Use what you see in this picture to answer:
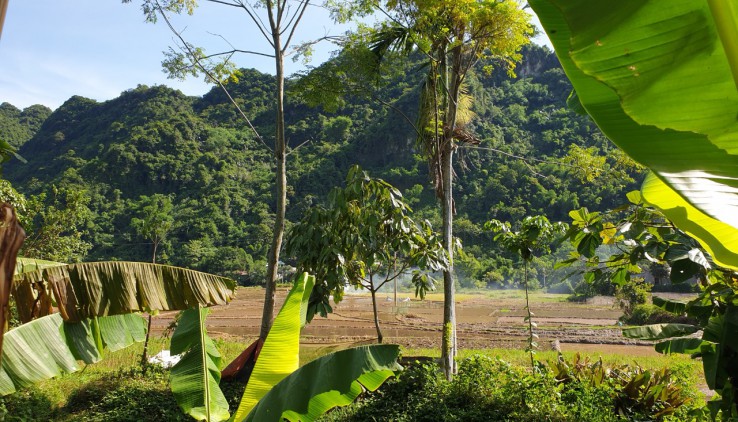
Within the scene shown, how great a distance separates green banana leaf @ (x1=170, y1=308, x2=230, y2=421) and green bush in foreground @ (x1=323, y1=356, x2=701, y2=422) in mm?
2312

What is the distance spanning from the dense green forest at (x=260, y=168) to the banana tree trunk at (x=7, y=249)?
104ft

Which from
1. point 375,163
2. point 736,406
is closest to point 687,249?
point 736,406

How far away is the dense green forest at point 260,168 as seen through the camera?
36094 mm

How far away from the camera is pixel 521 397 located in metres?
4.80

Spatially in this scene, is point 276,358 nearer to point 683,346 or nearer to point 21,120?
point 683,346

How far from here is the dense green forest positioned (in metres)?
36.1

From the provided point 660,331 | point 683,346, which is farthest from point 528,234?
point 683,346

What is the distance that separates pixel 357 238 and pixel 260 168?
138 feet

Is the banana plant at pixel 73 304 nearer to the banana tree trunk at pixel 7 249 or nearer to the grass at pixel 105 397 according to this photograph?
the banana tree trunk at pixel 7 249

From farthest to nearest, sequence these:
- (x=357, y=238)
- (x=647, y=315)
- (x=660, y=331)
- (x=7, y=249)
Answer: (x=647, y=315), (x=357, y=238), (x=660, y=331), (x=7, y=249)

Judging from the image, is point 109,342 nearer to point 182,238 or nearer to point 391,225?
point 391,225

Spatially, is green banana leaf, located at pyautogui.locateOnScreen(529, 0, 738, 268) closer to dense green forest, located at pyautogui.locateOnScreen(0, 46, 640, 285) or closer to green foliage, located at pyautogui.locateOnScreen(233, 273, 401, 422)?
green foliage, located at pyautogui.locateOnScreen(233, 273, 401, 422)

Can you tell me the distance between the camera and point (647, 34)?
1002mm

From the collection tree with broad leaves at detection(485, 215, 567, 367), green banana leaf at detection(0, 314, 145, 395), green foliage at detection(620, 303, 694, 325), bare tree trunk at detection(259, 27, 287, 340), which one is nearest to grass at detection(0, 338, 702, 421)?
bare tree trunk at detection(259, 27, 287, 340)
